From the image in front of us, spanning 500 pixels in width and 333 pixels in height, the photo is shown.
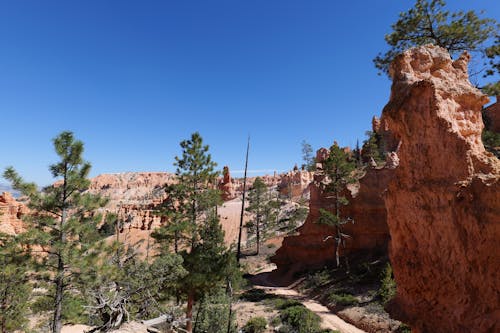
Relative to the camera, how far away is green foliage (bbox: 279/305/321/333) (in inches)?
555

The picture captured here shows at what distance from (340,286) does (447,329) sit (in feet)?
51.1

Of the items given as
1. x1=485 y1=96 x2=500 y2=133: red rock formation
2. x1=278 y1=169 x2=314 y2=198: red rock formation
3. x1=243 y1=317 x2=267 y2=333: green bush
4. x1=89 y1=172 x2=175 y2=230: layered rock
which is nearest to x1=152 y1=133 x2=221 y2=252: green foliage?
x1=243 y1=317 x2=267 y2=333: green bush

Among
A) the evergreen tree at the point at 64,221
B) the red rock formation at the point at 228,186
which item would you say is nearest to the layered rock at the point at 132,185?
the red rock formation at the point at 228,186

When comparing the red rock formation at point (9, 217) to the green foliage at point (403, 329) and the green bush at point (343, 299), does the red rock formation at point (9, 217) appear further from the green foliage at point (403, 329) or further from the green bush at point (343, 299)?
the green foliage at point (403, 329)

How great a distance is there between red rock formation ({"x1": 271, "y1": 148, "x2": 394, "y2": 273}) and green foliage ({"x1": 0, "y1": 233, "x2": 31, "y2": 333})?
18721mm

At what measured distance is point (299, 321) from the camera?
1483 centimetres

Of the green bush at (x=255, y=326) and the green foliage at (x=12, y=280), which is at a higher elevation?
the green foliage at (x=12, y=280)

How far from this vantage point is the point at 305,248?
2742 cm

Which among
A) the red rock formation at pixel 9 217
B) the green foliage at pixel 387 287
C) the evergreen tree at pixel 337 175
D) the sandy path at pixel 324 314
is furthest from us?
the red rock formation at pixel 9 217

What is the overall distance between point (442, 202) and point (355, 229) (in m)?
19.9

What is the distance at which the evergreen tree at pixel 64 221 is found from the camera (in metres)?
9.99

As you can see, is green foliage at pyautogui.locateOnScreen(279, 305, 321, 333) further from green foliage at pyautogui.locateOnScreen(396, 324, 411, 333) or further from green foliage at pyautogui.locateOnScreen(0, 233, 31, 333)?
green foliage at pyautogui.locateOnScreen(0, 233, 31, 333)

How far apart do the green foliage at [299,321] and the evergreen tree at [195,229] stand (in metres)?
4.48

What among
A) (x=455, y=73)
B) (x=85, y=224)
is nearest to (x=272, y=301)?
(x=85, y=224)
